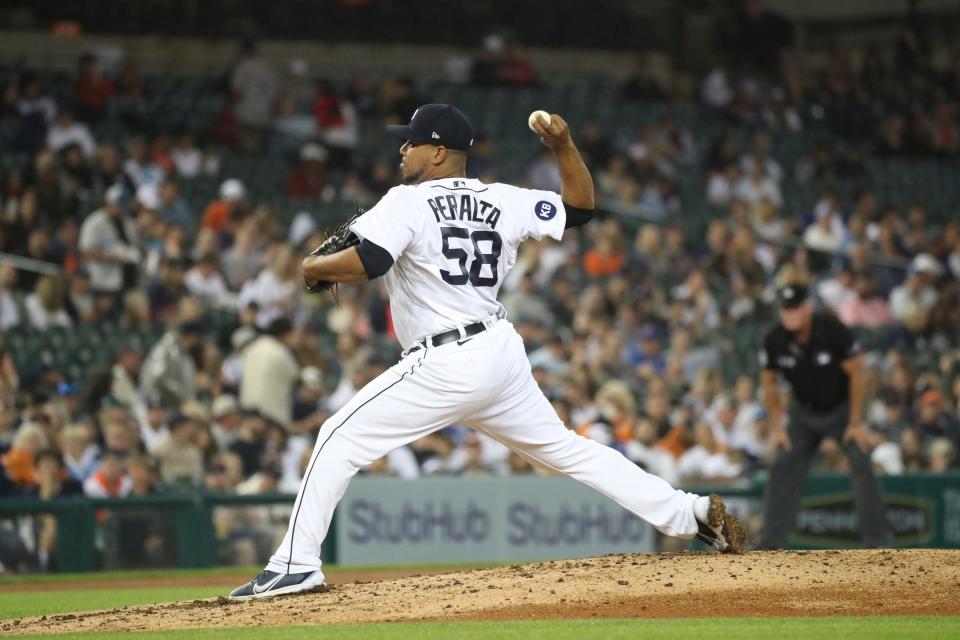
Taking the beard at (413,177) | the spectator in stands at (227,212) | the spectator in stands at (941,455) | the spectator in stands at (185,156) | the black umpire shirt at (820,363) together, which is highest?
the spectator in stands at (185,156)

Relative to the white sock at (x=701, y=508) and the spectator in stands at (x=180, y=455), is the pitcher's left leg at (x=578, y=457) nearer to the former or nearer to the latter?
the white sock at (x=701, y=508)

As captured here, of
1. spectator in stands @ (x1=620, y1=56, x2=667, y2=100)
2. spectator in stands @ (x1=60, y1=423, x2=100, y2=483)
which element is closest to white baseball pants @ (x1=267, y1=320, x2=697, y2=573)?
spectator in stands @ (x1=60, y1=423, x2=100, y2=483)

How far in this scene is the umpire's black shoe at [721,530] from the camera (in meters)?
6.71

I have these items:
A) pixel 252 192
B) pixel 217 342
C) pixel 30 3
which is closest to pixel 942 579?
pixel 217 342

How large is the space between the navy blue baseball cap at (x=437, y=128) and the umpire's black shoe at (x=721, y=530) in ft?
6.28

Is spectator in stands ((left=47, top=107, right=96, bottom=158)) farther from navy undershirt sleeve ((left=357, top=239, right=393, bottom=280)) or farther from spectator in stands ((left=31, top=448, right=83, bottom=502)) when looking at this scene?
navy undershirt sleeve ((left=357, top=239, right=393, bottom=280))

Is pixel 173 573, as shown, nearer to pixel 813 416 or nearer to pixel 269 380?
pixel 269 380

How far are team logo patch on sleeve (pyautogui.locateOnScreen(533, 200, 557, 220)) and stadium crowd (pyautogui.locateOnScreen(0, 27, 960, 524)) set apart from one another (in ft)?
18.5

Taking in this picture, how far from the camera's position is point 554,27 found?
72.9ft

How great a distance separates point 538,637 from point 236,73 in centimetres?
1280

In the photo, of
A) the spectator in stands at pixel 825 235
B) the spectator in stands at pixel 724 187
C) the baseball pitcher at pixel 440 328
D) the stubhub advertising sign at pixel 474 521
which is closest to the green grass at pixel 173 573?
the stubhub advertising sign at pixel 474 521

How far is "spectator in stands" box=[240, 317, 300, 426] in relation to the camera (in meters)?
12.7

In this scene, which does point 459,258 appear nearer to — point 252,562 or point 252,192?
point 252,562

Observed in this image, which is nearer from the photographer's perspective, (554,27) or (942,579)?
(942,579)
